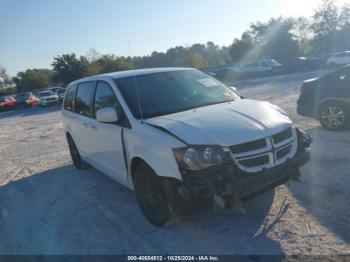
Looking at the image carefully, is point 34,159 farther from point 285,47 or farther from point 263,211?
point 285,47

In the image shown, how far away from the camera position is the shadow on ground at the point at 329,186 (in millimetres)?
3654

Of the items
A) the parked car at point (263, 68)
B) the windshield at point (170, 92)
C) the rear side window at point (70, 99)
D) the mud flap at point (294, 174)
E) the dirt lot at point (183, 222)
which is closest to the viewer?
the dirt lot at point (183, 222)

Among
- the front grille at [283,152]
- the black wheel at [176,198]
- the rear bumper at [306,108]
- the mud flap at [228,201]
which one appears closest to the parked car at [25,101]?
the rear bumper at [306,108]

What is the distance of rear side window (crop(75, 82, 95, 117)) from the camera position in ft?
17.5

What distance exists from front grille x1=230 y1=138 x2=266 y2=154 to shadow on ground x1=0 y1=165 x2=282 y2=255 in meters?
0.94

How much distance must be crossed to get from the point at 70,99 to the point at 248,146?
432cm

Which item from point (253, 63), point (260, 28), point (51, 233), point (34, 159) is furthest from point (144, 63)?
point (51, 233)

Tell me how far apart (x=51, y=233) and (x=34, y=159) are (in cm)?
489

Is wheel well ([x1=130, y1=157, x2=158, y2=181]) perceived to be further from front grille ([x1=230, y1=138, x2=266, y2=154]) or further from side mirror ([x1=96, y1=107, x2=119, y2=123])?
front grille ([x1=230, y1=138, x2=266, y2=154])

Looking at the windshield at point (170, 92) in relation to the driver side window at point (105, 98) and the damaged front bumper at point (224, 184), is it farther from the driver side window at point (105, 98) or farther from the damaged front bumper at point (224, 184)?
the damaged front bumper at point (224, 184)

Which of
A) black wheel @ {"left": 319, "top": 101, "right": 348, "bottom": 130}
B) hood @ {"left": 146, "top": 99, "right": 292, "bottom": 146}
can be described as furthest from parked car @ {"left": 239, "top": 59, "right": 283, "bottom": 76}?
hood @ {"left": 146, "top": 99, "right": 292, "bottom": 146}

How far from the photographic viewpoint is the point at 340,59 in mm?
29781

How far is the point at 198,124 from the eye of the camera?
142 inches

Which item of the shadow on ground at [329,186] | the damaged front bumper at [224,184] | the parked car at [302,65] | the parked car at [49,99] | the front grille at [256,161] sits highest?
the front grille at [256,161]
